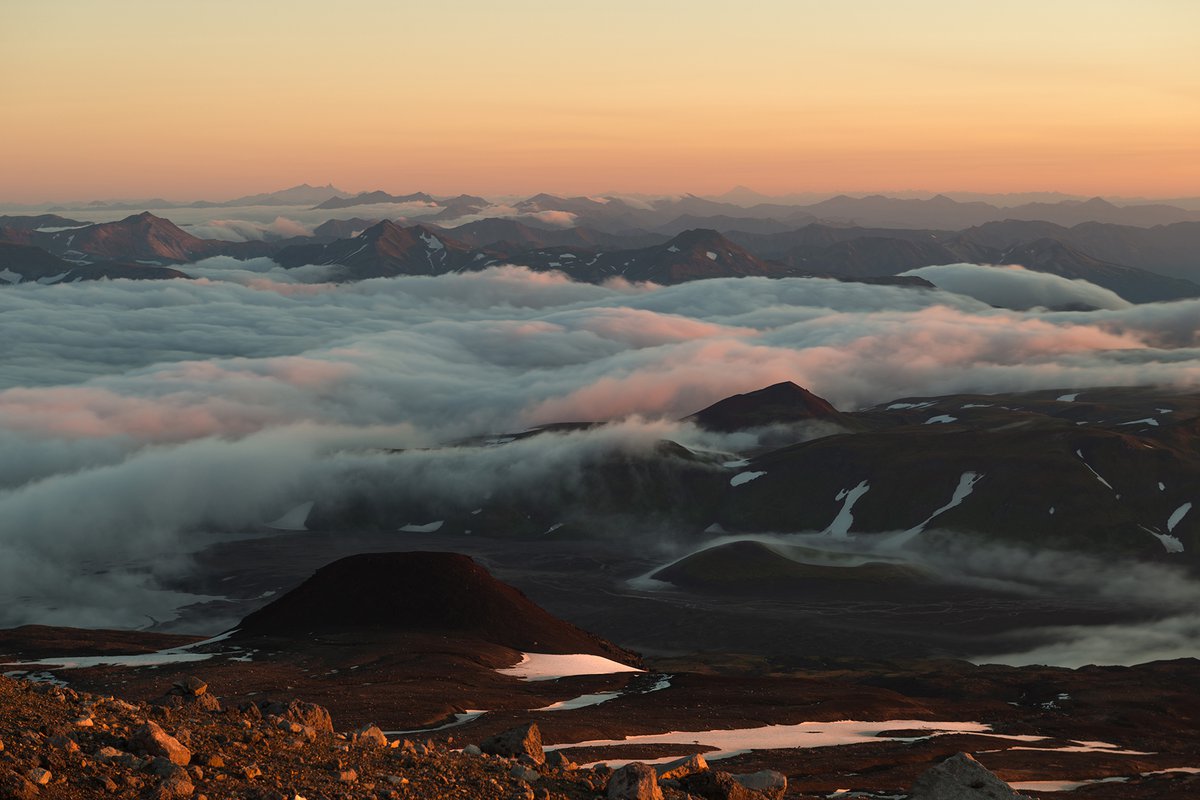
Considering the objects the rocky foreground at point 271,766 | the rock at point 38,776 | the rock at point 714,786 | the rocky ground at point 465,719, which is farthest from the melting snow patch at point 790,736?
the rock at point 38,776

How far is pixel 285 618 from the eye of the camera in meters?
181

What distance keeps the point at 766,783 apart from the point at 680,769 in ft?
16.6

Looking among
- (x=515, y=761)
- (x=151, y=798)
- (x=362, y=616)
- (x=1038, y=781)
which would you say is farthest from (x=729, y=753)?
(x=362, y=616)

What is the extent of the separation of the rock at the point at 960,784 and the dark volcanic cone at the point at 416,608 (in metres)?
126

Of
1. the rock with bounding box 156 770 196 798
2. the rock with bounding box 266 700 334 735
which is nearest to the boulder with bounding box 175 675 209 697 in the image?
the rock with bounding box 266 700 334 735

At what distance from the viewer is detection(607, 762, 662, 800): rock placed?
44438 mm

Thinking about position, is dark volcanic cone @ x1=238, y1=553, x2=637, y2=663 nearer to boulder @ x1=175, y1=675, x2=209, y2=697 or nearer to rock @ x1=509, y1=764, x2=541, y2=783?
boulder @ x1=175, y1=675, x2=209, y2=697

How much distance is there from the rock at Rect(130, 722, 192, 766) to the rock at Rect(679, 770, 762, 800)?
1922cm

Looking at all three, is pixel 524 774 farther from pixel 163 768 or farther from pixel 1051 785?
pixel 1051 785

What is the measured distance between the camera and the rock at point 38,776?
113ft

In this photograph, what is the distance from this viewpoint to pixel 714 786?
49.7 meters

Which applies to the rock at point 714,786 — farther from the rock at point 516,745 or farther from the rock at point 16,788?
the rock at point 16,788

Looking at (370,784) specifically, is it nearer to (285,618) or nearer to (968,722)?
(968,722)

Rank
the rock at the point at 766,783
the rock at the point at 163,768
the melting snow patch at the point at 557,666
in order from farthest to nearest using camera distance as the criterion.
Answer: the melting snow patch at the point at 557,666, the rock at the point at 766,783, the rock at the point at 163,768
